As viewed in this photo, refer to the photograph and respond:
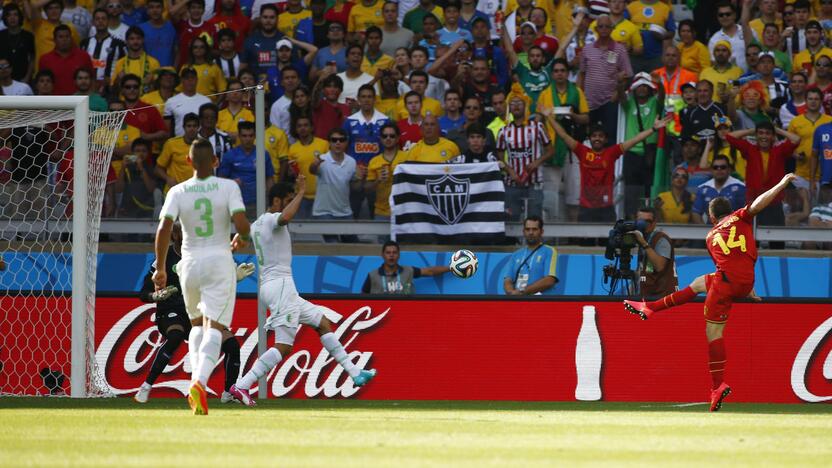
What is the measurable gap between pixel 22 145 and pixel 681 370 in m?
7.84

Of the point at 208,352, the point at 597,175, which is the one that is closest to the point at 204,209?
the point at 208,352

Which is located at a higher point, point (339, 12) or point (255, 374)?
point (339, 12)

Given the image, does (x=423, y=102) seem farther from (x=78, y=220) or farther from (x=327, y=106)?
(x=78, y=220)

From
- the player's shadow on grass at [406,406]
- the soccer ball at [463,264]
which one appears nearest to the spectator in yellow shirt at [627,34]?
the soccer ball at [463,264]

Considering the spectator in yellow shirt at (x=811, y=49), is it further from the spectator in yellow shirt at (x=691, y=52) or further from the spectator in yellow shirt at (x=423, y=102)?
the spectator in yellow shirt at (x=423, y=102)

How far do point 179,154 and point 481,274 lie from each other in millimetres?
4075

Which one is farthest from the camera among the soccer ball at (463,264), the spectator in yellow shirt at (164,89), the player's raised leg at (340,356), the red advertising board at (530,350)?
the spectator in yellow shirt at (164,89)

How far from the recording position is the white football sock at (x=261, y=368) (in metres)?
12.6

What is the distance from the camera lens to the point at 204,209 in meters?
10.6

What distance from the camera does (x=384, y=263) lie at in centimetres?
1631

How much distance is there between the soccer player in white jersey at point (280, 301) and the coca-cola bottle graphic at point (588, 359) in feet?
9.52

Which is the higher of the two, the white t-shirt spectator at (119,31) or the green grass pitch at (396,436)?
the white t-shirt spectator at (119,31)

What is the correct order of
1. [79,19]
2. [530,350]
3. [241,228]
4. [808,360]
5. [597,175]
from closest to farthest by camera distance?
[241,228] < [808,360] < [530,350] < [597,175] < [79,19]

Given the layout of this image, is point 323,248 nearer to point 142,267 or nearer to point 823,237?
point 142,267
